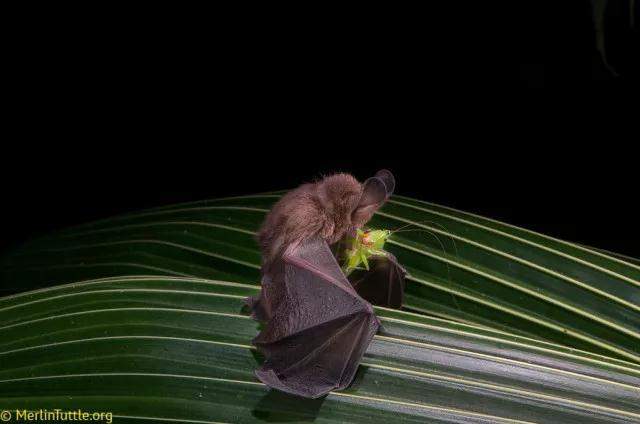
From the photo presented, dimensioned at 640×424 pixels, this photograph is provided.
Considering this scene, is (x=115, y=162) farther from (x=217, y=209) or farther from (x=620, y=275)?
(x=620, y=275)

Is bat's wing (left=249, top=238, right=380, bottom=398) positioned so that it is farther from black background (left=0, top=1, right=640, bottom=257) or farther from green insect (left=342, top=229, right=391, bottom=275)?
black background (left=0, top=1, right=640, bottom=257)

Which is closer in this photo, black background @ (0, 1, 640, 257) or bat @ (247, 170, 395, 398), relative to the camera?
bat @ (247, 170, 395, 398)

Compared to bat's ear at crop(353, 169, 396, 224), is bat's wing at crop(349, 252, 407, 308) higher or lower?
lower

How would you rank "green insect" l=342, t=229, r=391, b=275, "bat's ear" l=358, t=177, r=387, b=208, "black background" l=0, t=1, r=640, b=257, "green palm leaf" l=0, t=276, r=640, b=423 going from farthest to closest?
"black background" l=0, t=1, r=640, b=257
"green insect" l=342, t=229, r=391, b=275
"bat's ear" l=358, t=177, r=387, b=208
"green palm leaf" l=0, t=276, r=640, b=423

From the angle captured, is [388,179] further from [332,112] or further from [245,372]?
[332,112]

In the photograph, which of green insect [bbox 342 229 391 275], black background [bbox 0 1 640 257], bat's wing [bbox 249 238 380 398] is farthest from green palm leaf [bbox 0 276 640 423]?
black background [bbox 0 1 640 257]

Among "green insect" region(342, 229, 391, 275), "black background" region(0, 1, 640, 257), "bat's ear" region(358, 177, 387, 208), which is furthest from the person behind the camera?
"black background" region(0, 1, 640, 257)

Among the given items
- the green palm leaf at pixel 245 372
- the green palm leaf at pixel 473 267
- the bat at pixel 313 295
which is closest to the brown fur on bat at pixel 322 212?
the bat at pixel 313 295
